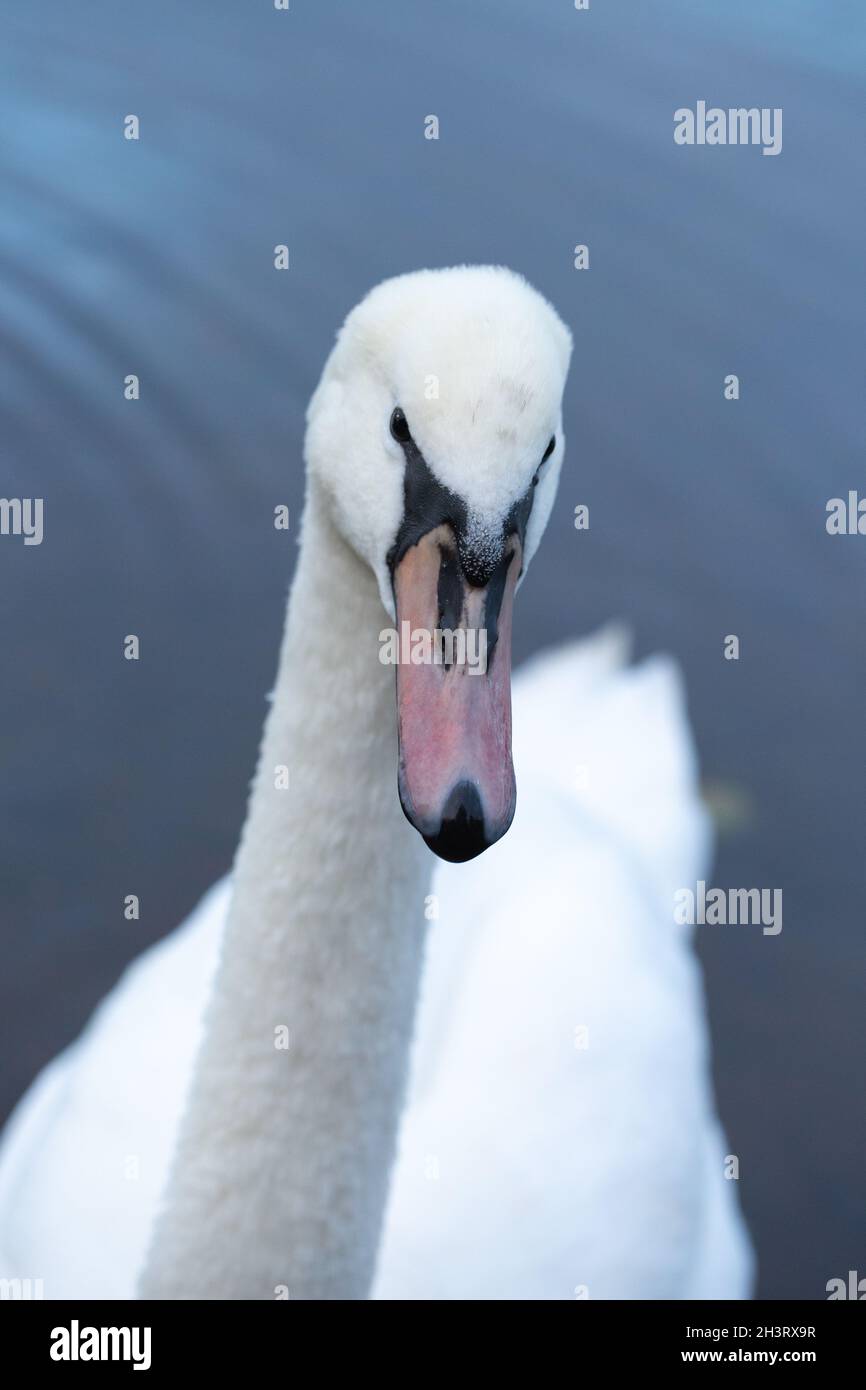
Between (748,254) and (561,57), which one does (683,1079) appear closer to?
(748,254)

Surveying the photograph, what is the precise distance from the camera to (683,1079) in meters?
4.23

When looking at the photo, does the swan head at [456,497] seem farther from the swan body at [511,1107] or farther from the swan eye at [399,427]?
the swan body at [511,1107]

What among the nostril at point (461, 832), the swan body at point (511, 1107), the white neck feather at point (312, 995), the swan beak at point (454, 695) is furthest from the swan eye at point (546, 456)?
the swan body at point (511, 1107)

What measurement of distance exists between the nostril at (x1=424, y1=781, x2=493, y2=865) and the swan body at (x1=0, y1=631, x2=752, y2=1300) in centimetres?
173

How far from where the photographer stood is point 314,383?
6.72 meters

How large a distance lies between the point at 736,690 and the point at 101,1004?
275 centimetres

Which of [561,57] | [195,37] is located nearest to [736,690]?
[561,57]

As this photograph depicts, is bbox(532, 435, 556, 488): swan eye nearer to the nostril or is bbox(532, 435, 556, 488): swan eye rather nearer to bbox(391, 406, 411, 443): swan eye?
bbox(391, 406, 411, 443): swan eye

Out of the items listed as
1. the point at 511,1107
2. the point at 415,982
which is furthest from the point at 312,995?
the point at 511,1107

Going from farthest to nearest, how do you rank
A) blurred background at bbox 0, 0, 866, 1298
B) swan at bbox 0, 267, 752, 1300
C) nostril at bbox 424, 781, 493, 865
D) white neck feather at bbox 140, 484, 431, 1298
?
blurred background at bbox 0, 0, 866, 1298, white neck feather at bbox 140, 484, 431, 1298, swan at bbox 0, 267, 752, 1300, nostril at bbox 424, 781, 493, 865

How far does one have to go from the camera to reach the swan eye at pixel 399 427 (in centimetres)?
225

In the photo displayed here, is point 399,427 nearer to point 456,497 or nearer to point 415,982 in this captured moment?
point 456,497

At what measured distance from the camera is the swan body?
11.8ft

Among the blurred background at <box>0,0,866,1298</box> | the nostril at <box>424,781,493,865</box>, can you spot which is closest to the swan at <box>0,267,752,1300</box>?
the nostril at <box>424,781,493,865</box>
